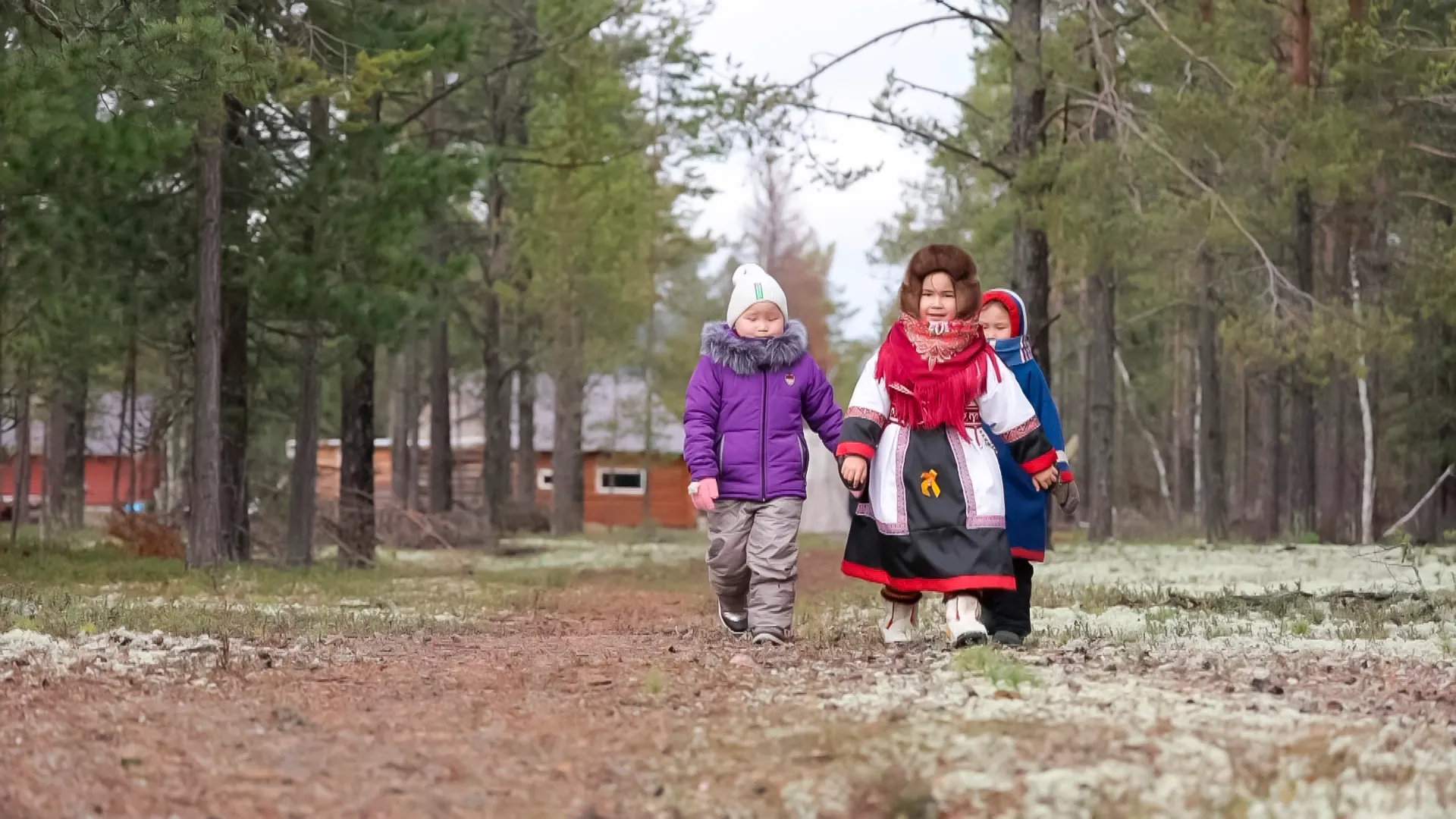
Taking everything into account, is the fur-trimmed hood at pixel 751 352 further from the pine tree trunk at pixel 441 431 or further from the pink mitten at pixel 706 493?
the pine tree trunk at pixel 441 431

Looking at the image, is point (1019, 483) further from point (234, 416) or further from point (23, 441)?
point (23, 441)

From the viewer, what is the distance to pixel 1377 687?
6156mm

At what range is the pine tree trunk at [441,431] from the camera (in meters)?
30.7

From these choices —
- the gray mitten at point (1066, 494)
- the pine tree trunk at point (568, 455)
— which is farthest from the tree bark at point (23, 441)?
the gray mitten at point (1066, 494)

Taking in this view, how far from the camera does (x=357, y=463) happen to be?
19891mm

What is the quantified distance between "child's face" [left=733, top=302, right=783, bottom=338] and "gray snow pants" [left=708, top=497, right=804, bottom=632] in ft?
2.95

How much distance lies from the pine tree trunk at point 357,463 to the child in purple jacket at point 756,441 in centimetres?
1139

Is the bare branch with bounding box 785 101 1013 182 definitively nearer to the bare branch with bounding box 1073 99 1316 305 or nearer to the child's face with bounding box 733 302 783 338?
→ the bare branch with bounding box 1073 99 1316 305

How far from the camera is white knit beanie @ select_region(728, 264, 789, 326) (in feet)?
27.5

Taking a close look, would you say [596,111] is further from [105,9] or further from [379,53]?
[105,9]

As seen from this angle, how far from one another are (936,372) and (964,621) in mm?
1204

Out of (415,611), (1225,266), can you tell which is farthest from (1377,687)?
(1225,266)

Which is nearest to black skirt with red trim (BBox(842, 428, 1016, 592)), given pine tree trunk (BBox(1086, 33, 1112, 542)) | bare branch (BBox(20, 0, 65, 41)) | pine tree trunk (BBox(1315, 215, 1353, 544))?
bare branch (BBox(20, 0, 65, 41))

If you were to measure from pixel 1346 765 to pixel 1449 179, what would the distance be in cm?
2009
